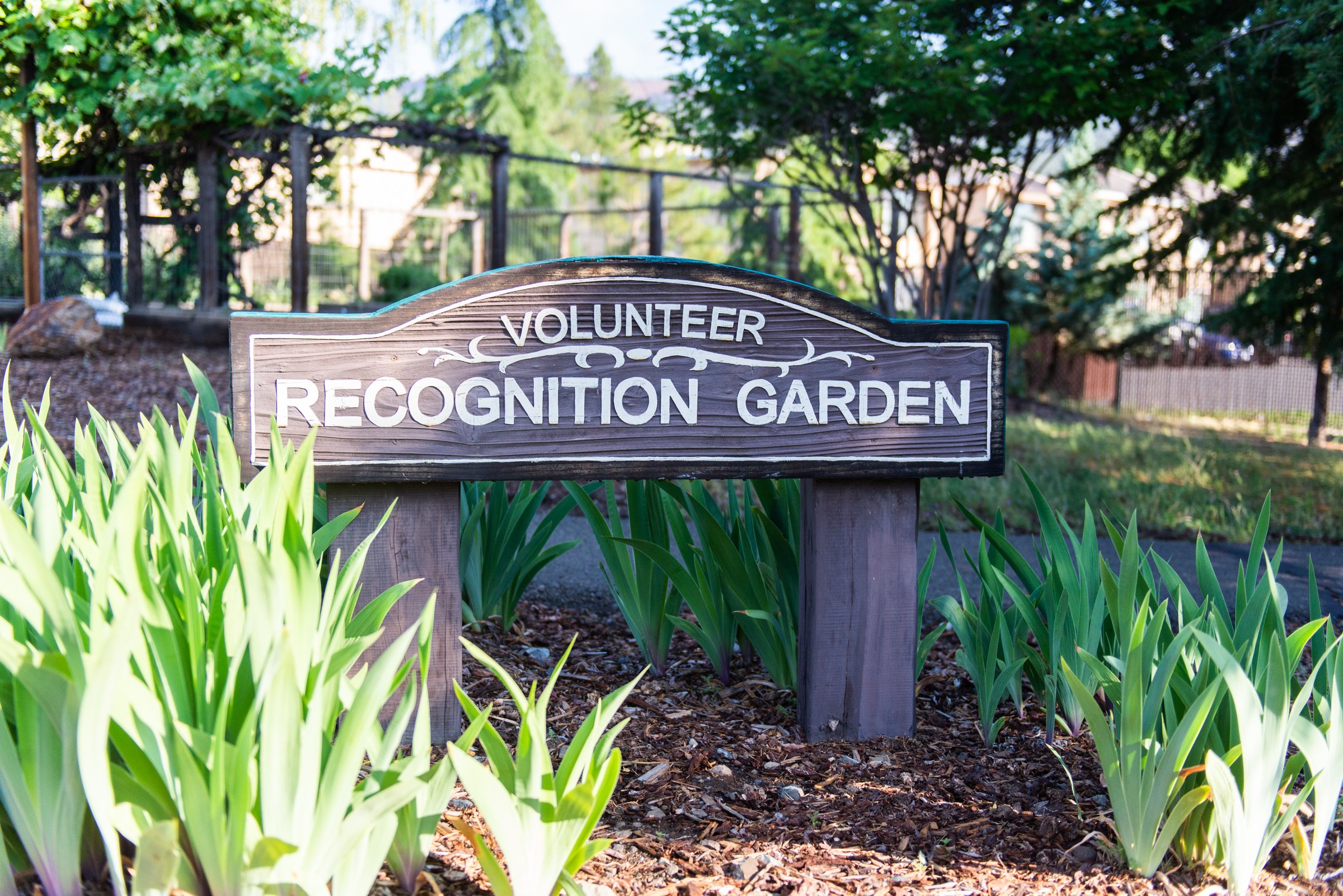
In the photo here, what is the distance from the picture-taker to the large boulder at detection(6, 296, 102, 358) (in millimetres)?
7934

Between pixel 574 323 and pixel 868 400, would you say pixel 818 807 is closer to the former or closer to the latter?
pixel 868 400

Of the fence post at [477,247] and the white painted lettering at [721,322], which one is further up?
the fence post at [477,247]

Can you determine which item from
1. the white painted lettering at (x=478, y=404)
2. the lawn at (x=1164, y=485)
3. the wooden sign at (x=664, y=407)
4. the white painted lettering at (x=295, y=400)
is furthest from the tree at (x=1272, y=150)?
the white painted lettering at (x=295, y=400)

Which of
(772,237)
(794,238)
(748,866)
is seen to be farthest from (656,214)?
(748,866)

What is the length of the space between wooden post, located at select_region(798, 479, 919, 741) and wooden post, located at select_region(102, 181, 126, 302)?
10530 mm

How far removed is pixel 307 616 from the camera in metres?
1.41

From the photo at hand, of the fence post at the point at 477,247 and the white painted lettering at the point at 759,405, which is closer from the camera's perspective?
the white painted lettering at the point at 759,405

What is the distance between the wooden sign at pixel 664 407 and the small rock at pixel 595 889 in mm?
711

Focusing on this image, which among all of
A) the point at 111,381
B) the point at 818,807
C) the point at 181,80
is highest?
the point at 181,80

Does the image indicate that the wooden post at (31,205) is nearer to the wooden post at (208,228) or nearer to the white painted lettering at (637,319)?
the wooden post at (208,228)

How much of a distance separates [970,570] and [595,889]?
3146mm

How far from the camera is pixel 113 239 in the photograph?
442 inches

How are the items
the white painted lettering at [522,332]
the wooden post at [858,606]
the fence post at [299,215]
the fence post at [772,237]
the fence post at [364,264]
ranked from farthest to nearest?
the fence post at [772,237] < the fence post at [364,264] < the fence post at [299,215] < the wooden post at [858,606] < the white painted lettering at [522,332]

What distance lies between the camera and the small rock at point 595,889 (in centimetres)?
171
